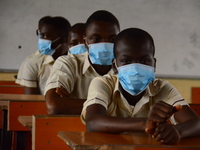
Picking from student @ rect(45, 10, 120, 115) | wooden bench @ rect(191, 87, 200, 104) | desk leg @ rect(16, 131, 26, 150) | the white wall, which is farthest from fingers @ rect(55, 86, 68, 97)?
wooden bench @ rect(191, 87, 200, 104)

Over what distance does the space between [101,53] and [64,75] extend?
257mm

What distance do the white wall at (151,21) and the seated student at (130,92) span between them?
4.27 metres

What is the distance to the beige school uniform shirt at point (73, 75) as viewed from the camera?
2.29 meters

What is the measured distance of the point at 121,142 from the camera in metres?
1.14

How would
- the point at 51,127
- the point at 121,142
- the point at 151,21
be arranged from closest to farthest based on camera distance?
the point at 121,142 → the point at 51,127 → the point at 151,21

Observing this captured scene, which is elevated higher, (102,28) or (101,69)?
(102,28)

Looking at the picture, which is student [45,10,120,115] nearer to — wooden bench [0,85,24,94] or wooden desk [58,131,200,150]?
wooden desk [58,131,200,150]

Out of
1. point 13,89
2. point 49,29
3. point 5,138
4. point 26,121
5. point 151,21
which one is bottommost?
point 5,138

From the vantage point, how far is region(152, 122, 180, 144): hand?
3.95 ft

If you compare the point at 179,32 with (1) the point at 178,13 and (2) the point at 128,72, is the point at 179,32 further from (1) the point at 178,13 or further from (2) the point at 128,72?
(2) the point at 128,72

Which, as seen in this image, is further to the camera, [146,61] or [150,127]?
[146,61]

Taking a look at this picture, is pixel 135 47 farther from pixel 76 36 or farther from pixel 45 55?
pixel 45 55

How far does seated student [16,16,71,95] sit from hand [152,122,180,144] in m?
2.26

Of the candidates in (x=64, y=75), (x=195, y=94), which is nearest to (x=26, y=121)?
(x=64, y=75)
